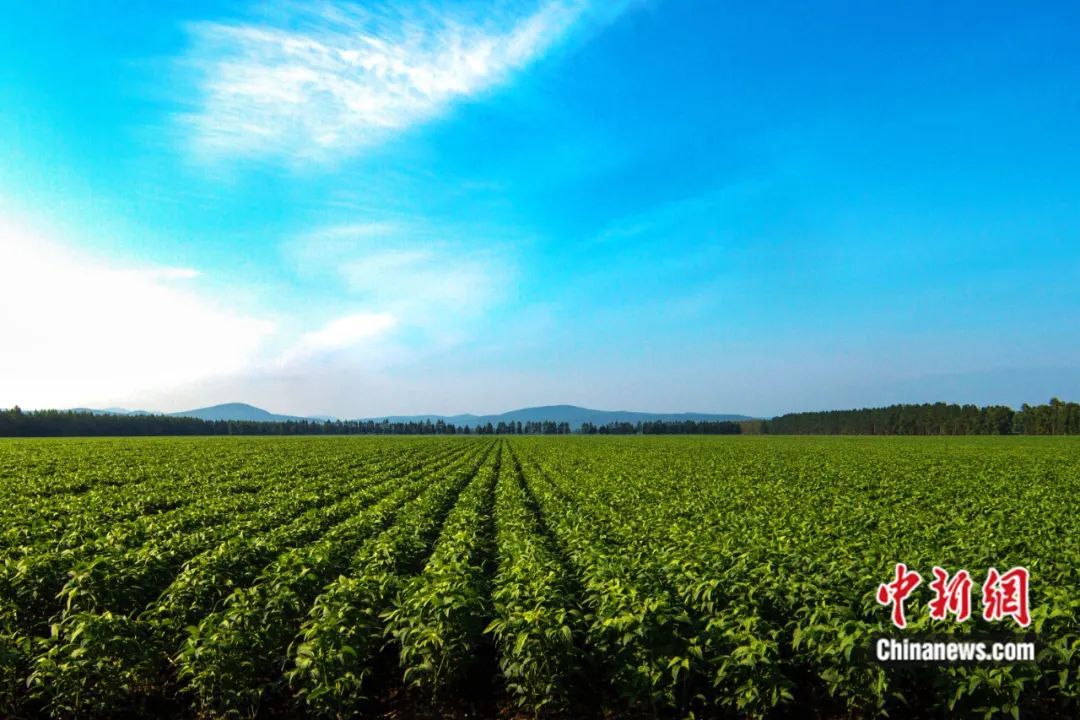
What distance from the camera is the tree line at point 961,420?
130250mm

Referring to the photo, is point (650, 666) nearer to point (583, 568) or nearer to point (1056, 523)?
point (583, 568)

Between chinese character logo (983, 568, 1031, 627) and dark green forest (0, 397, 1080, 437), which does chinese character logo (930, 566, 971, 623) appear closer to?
chinese character logo (983, 568, 1031, 627)

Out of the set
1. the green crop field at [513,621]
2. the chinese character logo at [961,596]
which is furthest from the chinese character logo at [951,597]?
the green crop field at [513,621]

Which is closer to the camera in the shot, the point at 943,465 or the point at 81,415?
the point at 943,465

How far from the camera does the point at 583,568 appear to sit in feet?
36.6

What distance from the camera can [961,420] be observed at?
153 meters

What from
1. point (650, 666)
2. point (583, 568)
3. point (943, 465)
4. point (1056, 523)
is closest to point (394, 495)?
point (583, 568)

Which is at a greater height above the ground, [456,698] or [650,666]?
[650,666]

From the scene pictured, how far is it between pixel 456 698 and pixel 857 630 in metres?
5.03

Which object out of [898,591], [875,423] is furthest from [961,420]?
[898,591]

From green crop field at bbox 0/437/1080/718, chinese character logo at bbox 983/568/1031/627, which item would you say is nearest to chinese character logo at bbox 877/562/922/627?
green crop field at bbox 0/437/1080/718

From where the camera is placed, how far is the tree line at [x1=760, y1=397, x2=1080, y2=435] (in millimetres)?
130250

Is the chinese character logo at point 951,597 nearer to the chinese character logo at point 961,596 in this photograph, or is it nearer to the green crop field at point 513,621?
the chinese character logo at point 961,596

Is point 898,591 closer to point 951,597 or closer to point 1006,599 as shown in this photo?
point 951,597
